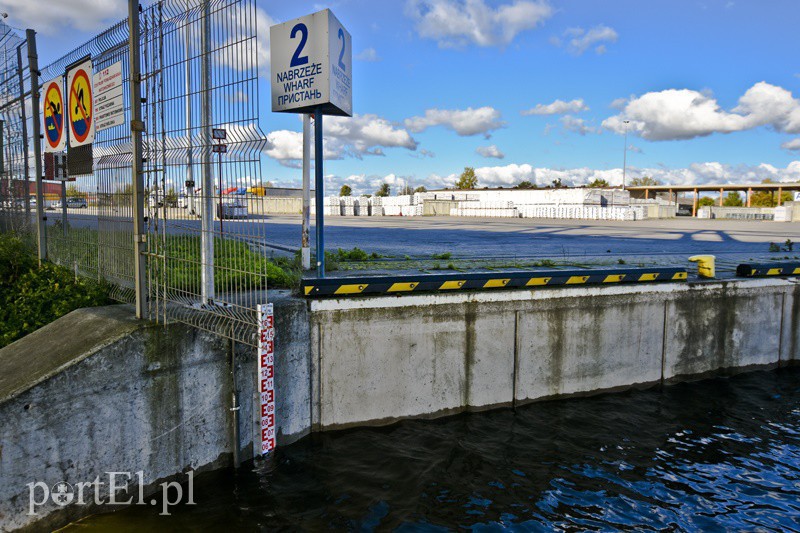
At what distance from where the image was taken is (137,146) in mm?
5387

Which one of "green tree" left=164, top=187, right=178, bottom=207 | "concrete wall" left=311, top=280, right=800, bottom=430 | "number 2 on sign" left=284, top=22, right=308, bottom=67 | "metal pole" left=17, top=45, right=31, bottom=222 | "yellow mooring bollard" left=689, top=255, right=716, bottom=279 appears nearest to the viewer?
"green tree" left=164, top=187, right=178, bottom=207

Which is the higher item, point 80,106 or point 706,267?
point 80,106

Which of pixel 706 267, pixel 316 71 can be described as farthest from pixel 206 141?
pixel 706 267

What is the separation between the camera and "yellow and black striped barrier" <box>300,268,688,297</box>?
660 centimetres

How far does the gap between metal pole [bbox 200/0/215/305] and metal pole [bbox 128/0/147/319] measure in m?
0.64

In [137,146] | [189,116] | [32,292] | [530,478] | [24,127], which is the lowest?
[530,478]

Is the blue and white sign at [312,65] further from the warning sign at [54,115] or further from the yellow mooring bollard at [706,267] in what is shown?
the yellow mooring bollard at [706,267]

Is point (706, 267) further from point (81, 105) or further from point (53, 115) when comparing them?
point (53, 115)

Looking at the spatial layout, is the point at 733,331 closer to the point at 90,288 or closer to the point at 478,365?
the point at 478,365

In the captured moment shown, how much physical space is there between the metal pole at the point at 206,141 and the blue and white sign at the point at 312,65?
270cm

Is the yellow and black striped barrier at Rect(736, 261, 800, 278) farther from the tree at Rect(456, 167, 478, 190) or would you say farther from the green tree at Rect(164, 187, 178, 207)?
the tree at Rect(456, 167, 478, 190)

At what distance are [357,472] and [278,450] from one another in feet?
3.29

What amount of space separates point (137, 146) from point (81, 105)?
2078mm

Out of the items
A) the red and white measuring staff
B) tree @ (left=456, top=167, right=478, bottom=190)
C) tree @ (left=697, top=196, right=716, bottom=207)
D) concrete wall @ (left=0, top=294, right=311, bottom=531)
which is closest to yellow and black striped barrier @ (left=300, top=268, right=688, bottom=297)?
concrete wall @ (left=0, top=294, right=311, bottom=531)
